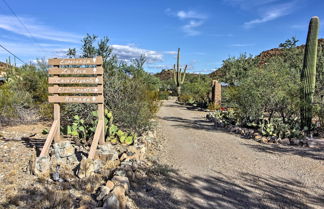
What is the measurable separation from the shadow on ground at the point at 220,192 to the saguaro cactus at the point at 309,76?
14.3 ft

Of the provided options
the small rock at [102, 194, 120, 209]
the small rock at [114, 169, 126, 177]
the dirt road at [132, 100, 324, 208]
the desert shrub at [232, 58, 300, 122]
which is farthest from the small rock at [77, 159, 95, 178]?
the desert shrub at [232, 58, 300, 122]

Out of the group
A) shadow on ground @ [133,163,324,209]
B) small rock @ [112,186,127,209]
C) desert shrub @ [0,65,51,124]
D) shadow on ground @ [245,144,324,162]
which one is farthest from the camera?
desert shrub @ [0,65,51,124]

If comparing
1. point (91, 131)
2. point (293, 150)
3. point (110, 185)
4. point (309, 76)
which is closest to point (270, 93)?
point (309, 76)

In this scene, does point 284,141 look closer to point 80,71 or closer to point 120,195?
point 120,195

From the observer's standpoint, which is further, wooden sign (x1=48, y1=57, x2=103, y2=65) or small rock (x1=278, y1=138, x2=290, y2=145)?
small rock (x1=278, y1=138, x2=290, y2=145)

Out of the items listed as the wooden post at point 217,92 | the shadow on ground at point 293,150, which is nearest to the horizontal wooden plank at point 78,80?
the shadow on ground at point 293,150

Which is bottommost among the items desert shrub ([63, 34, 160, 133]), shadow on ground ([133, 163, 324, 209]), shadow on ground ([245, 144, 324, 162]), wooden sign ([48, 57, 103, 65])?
shadow on ground ([133, 163, 324, 209])

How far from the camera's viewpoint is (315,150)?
21.4 ft

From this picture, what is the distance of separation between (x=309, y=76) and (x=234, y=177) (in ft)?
18.8

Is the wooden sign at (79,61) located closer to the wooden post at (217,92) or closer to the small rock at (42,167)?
the small rock at (42,167)

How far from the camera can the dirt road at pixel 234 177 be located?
3664 mm

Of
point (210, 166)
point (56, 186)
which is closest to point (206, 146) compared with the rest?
point (210, 166)

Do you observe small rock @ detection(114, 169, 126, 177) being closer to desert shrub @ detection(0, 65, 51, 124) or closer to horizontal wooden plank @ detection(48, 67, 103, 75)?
horizontal wooden plank @ detection(48, 67, 103, 75)

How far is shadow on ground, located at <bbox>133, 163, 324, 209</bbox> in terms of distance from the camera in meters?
3.57
